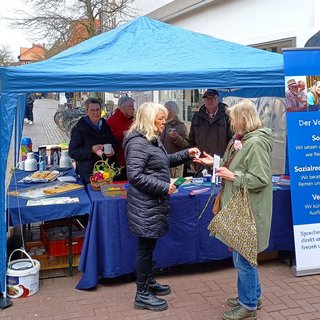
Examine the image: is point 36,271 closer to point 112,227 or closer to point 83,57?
point 112,227

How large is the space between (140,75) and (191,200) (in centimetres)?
125

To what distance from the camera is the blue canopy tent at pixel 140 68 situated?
3.55 meters

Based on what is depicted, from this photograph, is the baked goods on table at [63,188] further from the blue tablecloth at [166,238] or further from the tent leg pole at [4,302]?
the tent leg pole at [4,302]

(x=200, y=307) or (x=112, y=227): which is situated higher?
(x=112, y=227)

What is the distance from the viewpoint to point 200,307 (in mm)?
3578

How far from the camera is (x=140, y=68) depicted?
3.89 m

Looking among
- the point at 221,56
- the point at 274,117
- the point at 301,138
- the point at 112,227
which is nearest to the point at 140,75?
the point at 221,56

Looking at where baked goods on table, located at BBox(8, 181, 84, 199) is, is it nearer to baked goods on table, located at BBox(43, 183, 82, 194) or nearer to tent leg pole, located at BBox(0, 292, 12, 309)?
baked goods on table, located at BBox(43, 183, 82, 194)

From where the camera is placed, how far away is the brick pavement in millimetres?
3457

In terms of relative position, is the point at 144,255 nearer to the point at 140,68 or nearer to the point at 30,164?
the point at 140,68

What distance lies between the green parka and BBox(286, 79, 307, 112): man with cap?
1077 millimetres

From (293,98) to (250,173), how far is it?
4.48 feet

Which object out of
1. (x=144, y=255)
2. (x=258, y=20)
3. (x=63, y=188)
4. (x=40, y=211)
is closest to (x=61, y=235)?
(x=63, y=188)

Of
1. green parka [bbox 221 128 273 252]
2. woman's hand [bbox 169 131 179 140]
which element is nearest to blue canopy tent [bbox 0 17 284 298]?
green parka [bbox 221 128 273 252]
